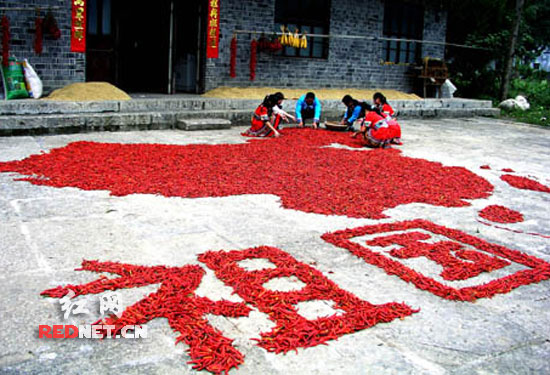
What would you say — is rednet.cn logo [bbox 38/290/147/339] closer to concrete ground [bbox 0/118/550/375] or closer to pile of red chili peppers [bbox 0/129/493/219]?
concrete ground [bbox 0/118/550/375]

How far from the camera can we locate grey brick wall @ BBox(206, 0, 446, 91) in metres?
11.8

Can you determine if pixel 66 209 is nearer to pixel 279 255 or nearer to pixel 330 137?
pixel 279 255

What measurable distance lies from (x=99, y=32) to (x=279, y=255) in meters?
8.83

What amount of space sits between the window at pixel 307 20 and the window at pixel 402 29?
6.79 ft

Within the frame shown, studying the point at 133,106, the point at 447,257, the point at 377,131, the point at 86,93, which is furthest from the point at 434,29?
the point at 447,257

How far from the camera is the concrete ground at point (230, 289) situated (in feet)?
7.70

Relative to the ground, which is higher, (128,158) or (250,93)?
(250,93)

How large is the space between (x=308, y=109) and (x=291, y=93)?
2.33 metres

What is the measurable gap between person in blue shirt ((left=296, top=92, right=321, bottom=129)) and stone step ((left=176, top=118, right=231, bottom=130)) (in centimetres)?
126

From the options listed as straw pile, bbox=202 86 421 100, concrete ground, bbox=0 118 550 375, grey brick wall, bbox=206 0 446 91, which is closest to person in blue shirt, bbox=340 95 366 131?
straw pile, bbox=202 86 421 100

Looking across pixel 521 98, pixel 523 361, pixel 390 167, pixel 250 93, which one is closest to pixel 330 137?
pixel 390 167

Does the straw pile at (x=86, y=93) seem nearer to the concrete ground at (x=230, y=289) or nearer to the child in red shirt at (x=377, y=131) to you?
the concrete ground at (x=230, y=289)

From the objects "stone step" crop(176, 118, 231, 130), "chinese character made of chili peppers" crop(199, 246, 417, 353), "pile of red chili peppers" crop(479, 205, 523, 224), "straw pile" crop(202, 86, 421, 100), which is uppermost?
"straw pile" crop(202, 86, 421, 100)

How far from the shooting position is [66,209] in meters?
4.40
